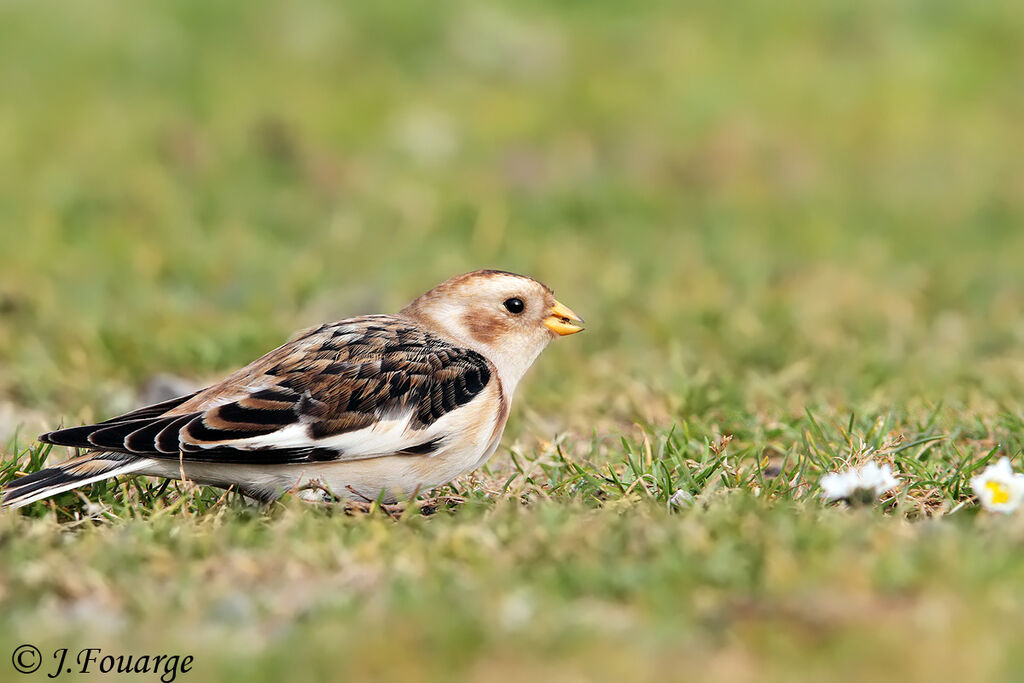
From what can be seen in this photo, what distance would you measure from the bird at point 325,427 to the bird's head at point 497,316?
154 mm

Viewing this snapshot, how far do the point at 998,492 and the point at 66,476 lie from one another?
3.18 m

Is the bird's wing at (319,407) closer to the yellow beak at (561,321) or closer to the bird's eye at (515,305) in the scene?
the bird's eye at (515,305)

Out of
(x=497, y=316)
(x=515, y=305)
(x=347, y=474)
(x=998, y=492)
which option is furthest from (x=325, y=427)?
(x=998, y=492)

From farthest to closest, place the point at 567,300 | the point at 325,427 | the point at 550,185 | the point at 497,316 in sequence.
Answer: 1. the point at 550,185
2. the point at 567,300
3. the point at 497,316
4. the point at 325,427

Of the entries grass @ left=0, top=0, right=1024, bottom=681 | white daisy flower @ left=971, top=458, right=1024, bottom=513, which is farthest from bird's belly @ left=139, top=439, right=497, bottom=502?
white daisy flower @ left=971, top=458, right=1024, bottom=513

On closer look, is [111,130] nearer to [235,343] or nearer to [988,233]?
[235,343]

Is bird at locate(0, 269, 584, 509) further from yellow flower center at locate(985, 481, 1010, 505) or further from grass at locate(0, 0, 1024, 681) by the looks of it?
yellow flower center at locate(985, 481, 1010, 505)

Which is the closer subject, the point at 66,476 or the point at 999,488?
the point at 999,488

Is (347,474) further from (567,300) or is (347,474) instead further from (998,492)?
(567,300)

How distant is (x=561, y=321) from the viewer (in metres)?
6.02

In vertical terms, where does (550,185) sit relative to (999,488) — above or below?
above

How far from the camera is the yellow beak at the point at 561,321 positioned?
5996mm

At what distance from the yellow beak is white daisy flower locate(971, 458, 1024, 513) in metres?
1.85

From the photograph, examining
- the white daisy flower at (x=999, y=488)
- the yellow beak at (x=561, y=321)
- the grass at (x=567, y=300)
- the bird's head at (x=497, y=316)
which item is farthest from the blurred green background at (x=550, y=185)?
the white daisy flower at (x=999, y=488)
